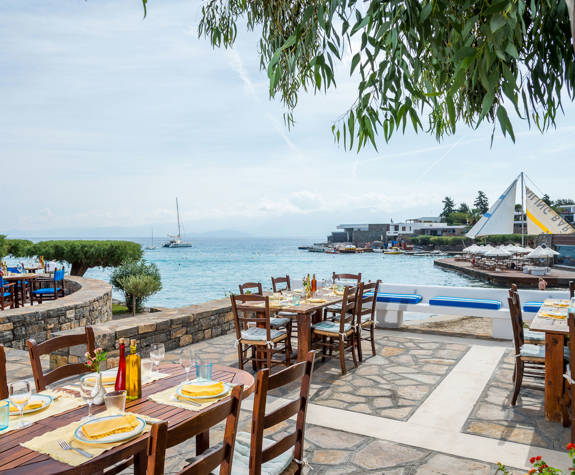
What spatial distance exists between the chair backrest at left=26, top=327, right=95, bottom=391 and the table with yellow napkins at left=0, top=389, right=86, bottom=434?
0.76 feet

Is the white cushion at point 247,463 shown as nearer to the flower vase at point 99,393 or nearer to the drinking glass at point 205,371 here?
the drinking glass at point 205,371

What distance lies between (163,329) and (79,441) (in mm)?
3901

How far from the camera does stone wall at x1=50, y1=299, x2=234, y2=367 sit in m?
4.56

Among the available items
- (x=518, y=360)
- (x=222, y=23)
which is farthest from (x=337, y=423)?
(x=222, y=23)

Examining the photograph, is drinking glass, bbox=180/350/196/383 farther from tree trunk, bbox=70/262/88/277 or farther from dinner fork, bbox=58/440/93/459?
tree trunk, bbox=70/262/88/277

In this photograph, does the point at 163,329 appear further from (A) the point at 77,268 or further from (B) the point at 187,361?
(A) the point at 77,268

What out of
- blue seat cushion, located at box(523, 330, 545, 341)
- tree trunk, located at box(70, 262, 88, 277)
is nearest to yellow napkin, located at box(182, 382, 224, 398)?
blue seat cushion, located at box(523, 330, 545, 341)

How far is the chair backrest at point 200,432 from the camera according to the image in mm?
1224

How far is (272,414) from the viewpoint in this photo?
5.67ft

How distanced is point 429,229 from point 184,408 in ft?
229

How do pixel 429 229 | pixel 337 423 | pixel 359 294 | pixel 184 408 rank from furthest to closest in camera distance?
pixel 429 229 < pixel 359 294 < pixel 337 423 < pixel 184 408

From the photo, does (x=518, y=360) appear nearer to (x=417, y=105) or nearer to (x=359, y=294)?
(x=359, y=294)

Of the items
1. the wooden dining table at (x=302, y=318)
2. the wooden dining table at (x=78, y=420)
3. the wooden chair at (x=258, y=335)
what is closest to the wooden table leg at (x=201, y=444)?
the wooden dining table at (x=78, y=420)

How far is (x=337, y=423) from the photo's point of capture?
11.3 ft
